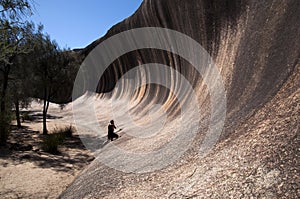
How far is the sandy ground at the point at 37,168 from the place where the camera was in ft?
19.2

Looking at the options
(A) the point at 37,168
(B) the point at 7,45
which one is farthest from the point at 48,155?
(B) the point at 7,45

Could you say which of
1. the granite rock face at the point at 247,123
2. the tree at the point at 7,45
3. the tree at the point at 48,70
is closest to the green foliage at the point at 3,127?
the tree at the point at 7,45

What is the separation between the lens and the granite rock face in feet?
8.72

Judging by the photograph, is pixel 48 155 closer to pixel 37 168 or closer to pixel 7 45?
pixel 37 168

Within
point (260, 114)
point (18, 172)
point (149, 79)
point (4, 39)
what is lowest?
point (18, 172)

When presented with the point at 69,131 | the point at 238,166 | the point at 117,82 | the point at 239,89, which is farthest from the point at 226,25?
the point at 117,82

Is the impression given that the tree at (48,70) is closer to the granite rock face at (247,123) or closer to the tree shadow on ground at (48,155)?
the tree shadow on ground at (48,155)

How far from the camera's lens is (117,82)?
2595 cm

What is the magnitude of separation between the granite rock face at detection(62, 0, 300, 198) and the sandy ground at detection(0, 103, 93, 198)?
1143 mm

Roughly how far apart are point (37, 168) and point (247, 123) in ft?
19.8

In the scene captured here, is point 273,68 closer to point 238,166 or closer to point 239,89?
point 239,89

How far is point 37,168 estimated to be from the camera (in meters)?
7.46

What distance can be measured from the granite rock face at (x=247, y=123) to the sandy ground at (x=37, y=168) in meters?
1.14

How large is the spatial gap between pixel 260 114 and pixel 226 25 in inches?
171
